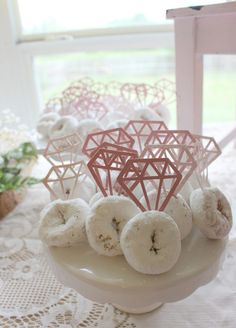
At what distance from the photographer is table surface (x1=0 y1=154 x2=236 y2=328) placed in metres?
0.41

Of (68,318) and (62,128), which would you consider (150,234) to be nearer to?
(68,318)

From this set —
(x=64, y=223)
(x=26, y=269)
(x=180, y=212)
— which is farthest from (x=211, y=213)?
(x=26, y=269)

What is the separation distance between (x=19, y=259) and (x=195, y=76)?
0.43 meters

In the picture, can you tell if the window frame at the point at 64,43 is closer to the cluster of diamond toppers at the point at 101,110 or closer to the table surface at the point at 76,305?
the cluster of diamond toppers at the point at 101,110

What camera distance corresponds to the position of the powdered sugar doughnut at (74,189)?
1.37 feet

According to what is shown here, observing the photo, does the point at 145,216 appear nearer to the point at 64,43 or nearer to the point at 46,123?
the point at 46,123


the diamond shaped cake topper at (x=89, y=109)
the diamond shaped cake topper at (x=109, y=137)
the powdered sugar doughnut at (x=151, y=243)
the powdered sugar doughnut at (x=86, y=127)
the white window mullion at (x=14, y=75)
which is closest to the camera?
the powdered sugar doughnut at (x=151, y=243)

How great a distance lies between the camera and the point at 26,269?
0.51 m

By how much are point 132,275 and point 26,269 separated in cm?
25

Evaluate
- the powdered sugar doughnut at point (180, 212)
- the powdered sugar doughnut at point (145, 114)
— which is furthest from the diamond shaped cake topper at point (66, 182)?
the powdered sugar doughnut at point (145, 114)

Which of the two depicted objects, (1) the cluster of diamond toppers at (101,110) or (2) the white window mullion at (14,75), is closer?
(1) the cluster of diamond toppers at (101,110)

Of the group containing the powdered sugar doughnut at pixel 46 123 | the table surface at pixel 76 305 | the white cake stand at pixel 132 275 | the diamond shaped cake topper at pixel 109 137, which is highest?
the diamond shaped cake topper at pixel 109 137

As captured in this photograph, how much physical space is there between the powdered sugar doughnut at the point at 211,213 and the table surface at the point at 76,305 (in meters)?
0.13

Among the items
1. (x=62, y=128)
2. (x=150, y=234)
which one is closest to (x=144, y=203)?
(x=150, y=234)
